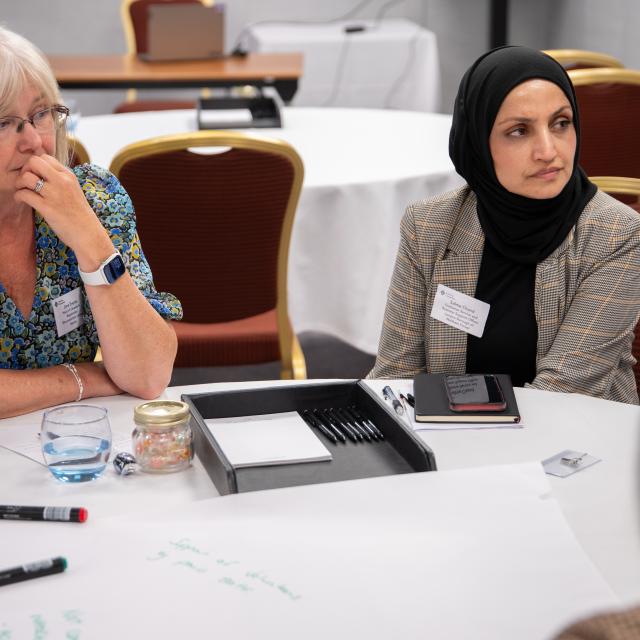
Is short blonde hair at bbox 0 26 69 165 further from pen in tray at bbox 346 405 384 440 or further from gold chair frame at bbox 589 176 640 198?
gold chair frame at bbox 589 176 640 198

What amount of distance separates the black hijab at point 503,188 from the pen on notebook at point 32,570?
1209mm

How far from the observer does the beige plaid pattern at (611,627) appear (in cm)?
51

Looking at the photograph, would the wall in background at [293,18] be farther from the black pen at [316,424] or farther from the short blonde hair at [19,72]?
the black pen at [316,424]

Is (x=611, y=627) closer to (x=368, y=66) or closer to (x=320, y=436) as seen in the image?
(x=320, y=436)

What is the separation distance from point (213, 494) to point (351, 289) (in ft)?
6.72

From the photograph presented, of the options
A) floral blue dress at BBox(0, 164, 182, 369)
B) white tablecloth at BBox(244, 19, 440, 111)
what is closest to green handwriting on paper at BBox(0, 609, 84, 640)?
floral blue dress at BBox(0, 164, 182, 369)

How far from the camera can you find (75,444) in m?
1.42

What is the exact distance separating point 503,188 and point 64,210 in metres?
0.88

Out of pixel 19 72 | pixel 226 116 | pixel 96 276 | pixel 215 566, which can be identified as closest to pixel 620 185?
pixel 96 276

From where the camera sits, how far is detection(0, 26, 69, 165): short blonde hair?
179 cm

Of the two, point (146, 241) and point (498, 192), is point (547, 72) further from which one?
point (146, 241)

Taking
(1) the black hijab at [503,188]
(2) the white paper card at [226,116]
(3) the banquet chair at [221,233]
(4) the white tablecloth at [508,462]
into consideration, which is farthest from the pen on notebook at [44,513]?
(2) the white paper card at [226,116]

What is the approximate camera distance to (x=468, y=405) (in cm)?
160

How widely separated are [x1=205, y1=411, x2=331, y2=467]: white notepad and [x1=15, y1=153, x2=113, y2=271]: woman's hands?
1.35 feet
